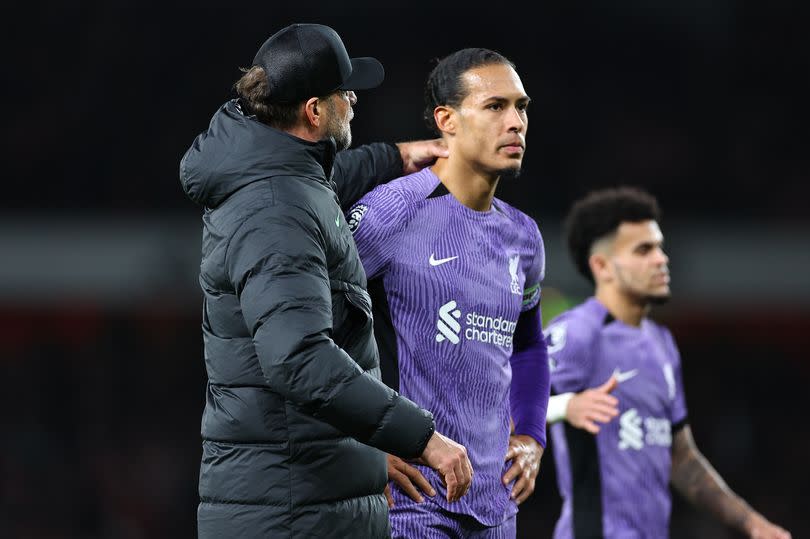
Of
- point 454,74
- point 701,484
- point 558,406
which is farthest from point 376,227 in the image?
point 701,484

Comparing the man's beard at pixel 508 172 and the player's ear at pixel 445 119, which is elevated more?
the player's ear at pixel 445 119

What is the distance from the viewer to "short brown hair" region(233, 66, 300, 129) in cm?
295

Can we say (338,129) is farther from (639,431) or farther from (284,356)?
(639,431)

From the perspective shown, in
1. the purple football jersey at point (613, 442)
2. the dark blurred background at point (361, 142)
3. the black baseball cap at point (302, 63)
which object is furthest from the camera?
the dark blurred background at point (361, 142)

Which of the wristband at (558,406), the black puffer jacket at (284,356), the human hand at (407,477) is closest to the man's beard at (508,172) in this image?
the black puffer jacket at (284,356)

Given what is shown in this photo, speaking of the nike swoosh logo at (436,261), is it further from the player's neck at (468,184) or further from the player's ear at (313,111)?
the player's ear at (313,111)

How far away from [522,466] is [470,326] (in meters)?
0.48

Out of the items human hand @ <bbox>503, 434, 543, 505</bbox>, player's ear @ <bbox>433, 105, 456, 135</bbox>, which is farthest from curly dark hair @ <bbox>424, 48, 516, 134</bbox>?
human hand @ <bbox>503, 434, 543, 505</bbox>

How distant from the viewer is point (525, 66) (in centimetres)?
1481

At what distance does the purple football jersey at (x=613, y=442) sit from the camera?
17.1 ft

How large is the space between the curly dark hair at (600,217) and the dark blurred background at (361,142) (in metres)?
5.15

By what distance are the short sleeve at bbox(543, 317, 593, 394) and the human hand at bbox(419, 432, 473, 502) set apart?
2.42 metres

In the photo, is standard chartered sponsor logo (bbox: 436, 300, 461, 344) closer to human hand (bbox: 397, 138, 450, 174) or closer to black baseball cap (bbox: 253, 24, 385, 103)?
human hand (bbox: 397, 138, 450, 174)

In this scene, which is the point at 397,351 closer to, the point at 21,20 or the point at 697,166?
the point at 697,166
